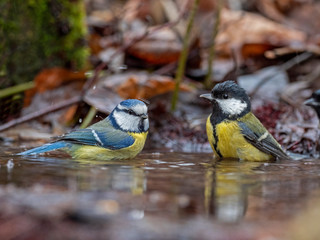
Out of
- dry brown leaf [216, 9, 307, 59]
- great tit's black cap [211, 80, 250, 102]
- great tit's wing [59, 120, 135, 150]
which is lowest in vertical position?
great tit's wing [59, 120, 135, 150]

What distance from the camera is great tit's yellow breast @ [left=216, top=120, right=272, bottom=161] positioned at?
4.01 m

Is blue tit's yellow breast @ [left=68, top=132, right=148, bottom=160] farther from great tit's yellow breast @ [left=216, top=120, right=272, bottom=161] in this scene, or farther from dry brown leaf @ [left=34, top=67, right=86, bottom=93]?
dry brown leaf @ [left=34, top=67, right=86, bottom=93]

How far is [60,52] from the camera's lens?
5934mm

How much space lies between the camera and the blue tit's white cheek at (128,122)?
3.98 meters


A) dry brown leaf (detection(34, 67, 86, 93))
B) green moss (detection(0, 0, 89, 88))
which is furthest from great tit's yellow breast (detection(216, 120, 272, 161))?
green moss (detection(0, 0, 89, 88))

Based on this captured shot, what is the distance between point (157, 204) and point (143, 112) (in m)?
2.00

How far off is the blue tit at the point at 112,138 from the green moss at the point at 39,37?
1.96 m

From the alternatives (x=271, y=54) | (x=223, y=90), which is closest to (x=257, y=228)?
(x=223, y=90)

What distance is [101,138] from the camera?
12.6ft

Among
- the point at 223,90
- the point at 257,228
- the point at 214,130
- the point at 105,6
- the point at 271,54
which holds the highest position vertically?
the point at 105,6

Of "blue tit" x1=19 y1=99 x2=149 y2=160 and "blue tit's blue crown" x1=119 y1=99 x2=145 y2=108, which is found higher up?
"blue tit's blue crown" x1=119 y1=99 x2=145 y2=108

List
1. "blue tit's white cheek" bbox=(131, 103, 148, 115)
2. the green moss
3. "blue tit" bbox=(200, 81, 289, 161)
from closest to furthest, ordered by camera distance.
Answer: "blue tit's white cheek" bbox=(131, 103, 148, 115)
"blue tit" bbox=(200, 81, 289, 161)
the green moss

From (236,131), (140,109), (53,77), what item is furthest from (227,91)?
(53,77)

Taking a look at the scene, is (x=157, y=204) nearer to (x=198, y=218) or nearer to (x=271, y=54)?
(x=198, y=218)
